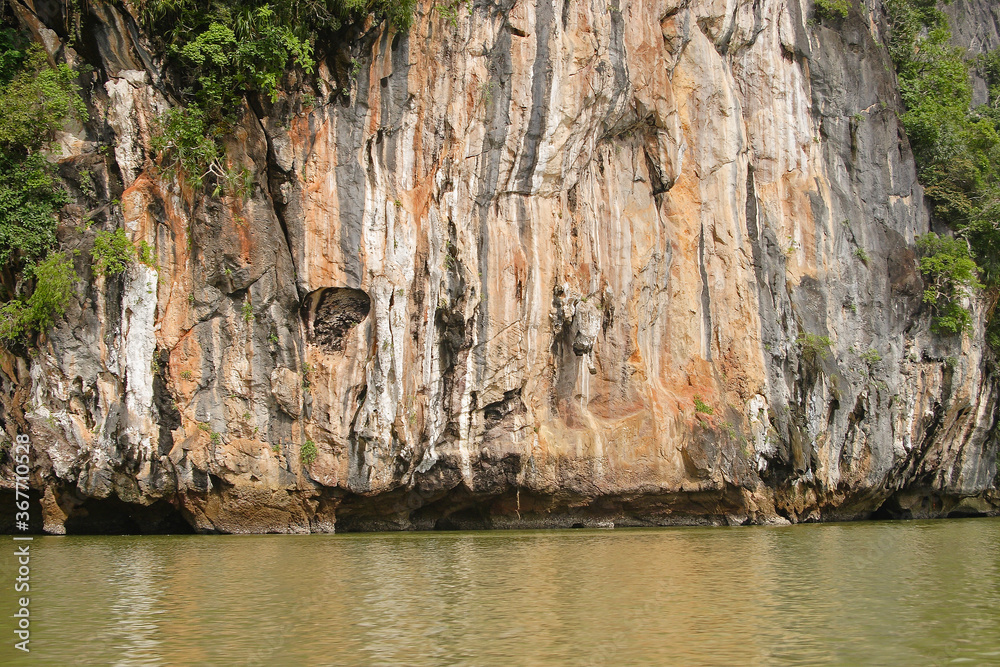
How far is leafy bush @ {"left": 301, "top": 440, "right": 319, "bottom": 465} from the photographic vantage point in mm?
17156

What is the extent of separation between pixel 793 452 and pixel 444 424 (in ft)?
28.4

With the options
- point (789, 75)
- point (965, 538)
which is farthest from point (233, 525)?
point (789, 75)

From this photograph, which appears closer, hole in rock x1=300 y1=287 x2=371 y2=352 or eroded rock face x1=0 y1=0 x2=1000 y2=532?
eroded rock face x1=0 y1=0 x2=1000 y2=532

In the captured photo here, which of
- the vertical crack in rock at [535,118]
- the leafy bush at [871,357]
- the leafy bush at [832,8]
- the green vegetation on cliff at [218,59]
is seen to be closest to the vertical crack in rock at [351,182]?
the green vegetation on cliff at [218,59]

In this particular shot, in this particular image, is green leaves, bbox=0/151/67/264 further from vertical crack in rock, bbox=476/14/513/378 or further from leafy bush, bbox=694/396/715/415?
leafy bush, bbox=694/396/715/415

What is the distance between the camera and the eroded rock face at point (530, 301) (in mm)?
16625

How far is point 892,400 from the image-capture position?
2175 cm

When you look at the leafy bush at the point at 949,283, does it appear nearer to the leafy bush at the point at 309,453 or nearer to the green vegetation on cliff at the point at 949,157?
the green vegetation on cliff at the point at 949,157

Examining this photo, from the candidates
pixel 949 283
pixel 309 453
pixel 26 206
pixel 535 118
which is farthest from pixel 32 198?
pixel 949 283

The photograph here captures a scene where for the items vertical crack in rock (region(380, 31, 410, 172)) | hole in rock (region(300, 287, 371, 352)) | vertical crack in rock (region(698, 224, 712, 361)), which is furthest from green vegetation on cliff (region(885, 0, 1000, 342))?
hole in rock (region(300, 287, 371, 352))

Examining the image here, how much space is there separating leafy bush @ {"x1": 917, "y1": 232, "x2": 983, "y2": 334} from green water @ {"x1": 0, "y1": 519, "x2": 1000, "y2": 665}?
33.7ft

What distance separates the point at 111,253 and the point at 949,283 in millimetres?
21313

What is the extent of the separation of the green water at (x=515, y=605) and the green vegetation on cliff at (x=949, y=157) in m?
10.9

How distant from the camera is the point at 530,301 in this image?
18875mm
